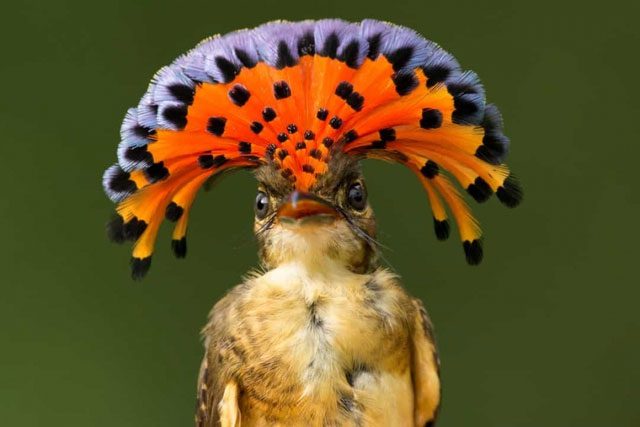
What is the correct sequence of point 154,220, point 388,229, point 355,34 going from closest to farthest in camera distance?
point 355,34 → point 154,220 → point 388,229

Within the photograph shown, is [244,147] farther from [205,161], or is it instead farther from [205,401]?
[205,401]

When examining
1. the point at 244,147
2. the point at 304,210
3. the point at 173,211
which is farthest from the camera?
the point at 173,211

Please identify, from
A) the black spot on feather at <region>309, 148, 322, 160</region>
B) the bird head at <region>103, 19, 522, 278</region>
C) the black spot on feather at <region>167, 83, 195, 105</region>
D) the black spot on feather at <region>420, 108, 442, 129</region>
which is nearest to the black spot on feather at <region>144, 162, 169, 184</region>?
the bird head at <region>103, 19, 522, 278</region>

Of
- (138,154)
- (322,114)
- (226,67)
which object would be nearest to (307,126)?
(322,114)

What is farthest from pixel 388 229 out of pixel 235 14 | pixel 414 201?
pixel 235 14

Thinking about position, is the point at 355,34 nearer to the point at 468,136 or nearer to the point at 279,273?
Result: the point at 468,136
